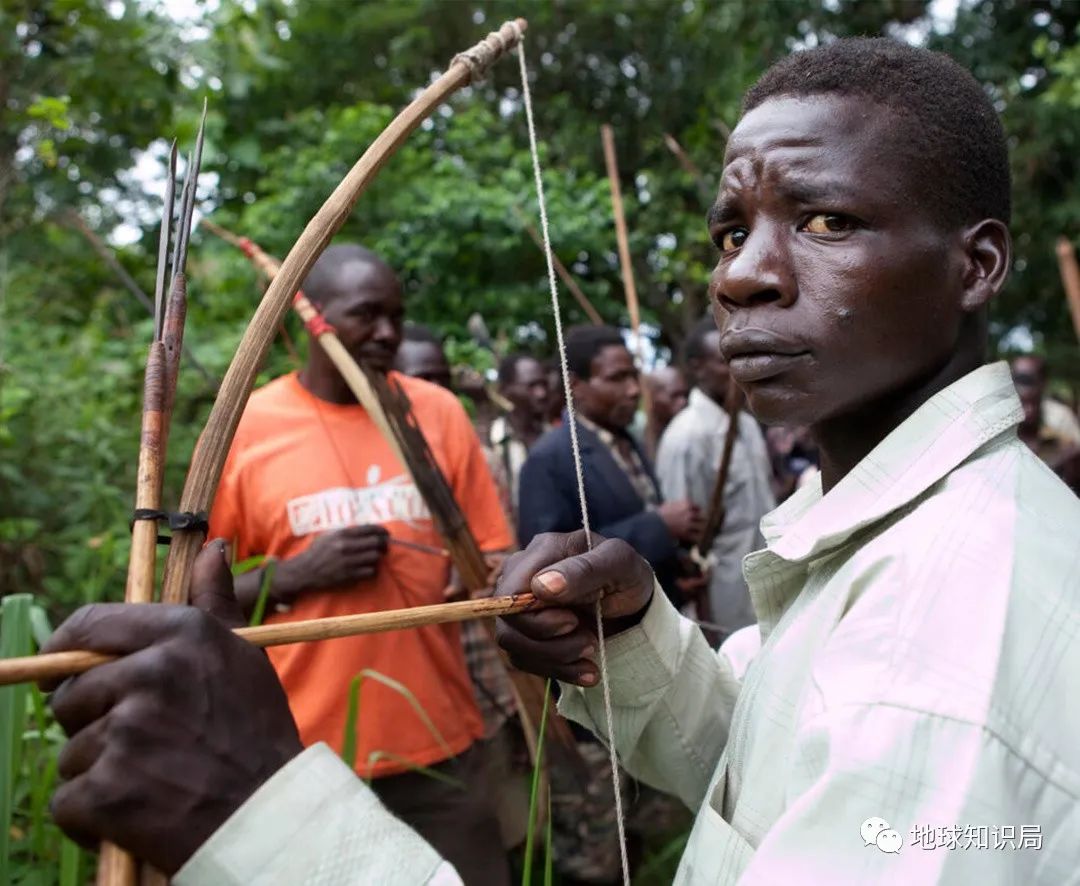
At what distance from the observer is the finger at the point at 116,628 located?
88cm

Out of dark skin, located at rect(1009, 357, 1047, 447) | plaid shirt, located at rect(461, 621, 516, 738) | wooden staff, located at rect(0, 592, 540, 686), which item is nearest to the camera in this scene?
wooden staff, located at rect(0, 592, 540, 686)

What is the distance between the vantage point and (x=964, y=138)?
1259mm

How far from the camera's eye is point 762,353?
1.24 meters

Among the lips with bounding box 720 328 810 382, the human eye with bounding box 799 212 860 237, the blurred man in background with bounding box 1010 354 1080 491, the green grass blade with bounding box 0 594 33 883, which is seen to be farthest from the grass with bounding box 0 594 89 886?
the blurred man in background with bounding box 1010 354 1080 491

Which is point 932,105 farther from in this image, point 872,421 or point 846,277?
point 872,421

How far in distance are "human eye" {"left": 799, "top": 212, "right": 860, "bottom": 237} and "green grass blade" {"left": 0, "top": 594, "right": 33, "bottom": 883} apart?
1392mm

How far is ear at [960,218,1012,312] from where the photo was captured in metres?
1.25

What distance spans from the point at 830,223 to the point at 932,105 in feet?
0.65

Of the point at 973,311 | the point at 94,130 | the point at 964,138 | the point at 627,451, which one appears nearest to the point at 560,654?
the point at 973,311

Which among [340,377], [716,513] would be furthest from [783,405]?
[716,513]

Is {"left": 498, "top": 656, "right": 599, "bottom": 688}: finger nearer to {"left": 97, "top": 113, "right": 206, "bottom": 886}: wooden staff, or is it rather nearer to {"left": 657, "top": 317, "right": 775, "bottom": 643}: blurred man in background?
{"left": 97, "top": 113, "right": 206, "bottom": 886}: wooden staff

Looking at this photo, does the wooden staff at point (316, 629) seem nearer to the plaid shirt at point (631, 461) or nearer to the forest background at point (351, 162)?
the forest background at point (351, 162)

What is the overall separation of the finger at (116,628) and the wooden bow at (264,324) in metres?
0.20

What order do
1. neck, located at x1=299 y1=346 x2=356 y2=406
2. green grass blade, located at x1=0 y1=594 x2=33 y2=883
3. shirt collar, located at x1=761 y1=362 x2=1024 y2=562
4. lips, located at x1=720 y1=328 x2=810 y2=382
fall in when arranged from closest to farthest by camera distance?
shirt collar, located at x1=761 y1=362 x2=1024 y2=562 → lips, located at x1=720 y1=328 x2=810 y2=382 → green grass blade, located at x1=0 y1=594 x2=33 y2=883 → neck, located at x1=299 y1=346 x2=356 y2=406
